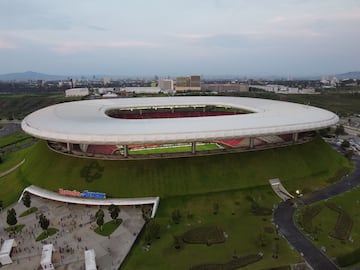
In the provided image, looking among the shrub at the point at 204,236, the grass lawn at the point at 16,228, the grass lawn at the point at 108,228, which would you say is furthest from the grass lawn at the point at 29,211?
the shrub at the point at 204,236

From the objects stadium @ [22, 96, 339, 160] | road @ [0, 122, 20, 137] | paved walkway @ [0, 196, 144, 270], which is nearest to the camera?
paved walkway @ [0, 196, 144, 270]

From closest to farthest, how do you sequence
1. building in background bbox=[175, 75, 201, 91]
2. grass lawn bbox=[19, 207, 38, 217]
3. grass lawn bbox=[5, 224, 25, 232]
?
grass lawn bbox=[5, 224, 25, 232] < grass lawn bbox=[19, 207, 38, 217] < building in background bbox=[175, 75, 201, 91]

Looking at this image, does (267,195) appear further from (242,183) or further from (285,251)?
(285,251)

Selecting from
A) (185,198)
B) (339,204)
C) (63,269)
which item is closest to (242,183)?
(185,198)

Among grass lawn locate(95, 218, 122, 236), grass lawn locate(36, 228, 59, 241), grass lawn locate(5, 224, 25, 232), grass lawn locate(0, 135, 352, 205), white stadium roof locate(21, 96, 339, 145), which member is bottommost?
grass lawn locate(5, 224, 25, 232)

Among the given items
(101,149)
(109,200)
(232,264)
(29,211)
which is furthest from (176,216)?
(101,149)

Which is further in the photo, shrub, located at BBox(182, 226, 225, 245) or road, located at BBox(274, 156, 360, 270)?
shrub, located at BBox(182, 226, 225, 245)

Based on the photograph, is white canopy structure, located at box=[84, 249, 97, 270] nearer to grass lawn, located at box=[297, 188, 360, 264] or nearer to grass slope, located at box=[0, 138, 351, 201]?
grass slope, located at box=[0, 138, 351, 201]

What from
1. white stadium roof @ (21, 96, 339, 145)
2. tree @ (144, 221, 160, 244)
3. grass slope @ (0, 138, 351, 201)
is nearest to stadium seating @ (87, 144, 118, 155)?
grass slope @ (0, 138, 351, 201)
